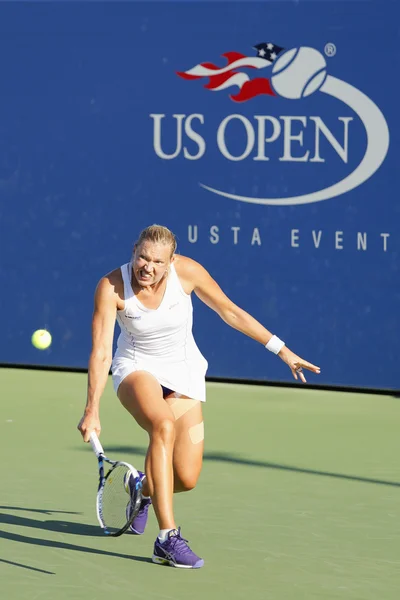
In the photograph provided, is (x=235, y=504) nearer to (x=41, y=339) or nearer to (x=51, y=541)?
(x=51, y=541)

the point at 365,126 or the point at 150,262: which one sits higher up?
the point at 365,126

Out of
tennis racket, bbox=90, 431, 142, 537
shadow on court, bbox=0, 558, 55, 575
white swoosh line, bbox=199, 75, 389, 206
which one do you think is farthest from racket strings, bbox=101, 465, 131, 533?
white swoosh line, bbox=199, 75, 389, 206

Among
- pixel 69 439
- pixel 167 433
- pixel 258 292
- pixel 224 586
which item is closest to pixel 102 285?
pixel 167 433

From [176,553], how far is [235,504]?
1.31 metres

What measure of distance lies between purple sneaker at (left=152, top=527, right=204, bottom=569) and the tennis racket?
0.90 feet

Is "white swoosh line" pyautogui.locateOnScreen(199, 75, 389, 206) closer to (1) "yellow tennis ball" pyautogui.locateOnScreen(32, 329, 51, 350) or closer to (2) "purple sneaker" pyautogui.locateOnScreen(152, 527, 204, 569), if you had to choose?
(1) "yellow tennis ball" pyautogui.locateOnScreen(32, 329, 51, 350)

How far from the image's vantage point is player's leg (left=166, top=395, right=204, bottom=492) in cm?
600

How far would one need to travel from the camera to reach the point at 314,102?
411 inches

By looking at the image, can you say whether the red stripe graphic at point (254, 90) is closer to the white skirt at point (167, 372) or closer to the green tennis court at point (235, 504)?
the green tennis court at point (235, 504)

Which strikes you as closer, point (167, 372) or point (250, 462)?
point (167, 372)

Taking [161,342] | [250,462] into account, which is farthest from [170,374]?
[250,462]

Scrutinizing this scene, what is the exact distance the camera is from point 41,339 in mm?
10930

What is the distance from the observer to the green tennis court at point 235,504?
5398 millimetres

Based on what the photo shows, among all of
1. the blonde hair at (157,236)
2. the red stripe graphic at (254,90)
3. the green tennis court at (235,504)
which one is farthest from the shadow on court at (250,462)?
the red stripe graphic at (254,90)
